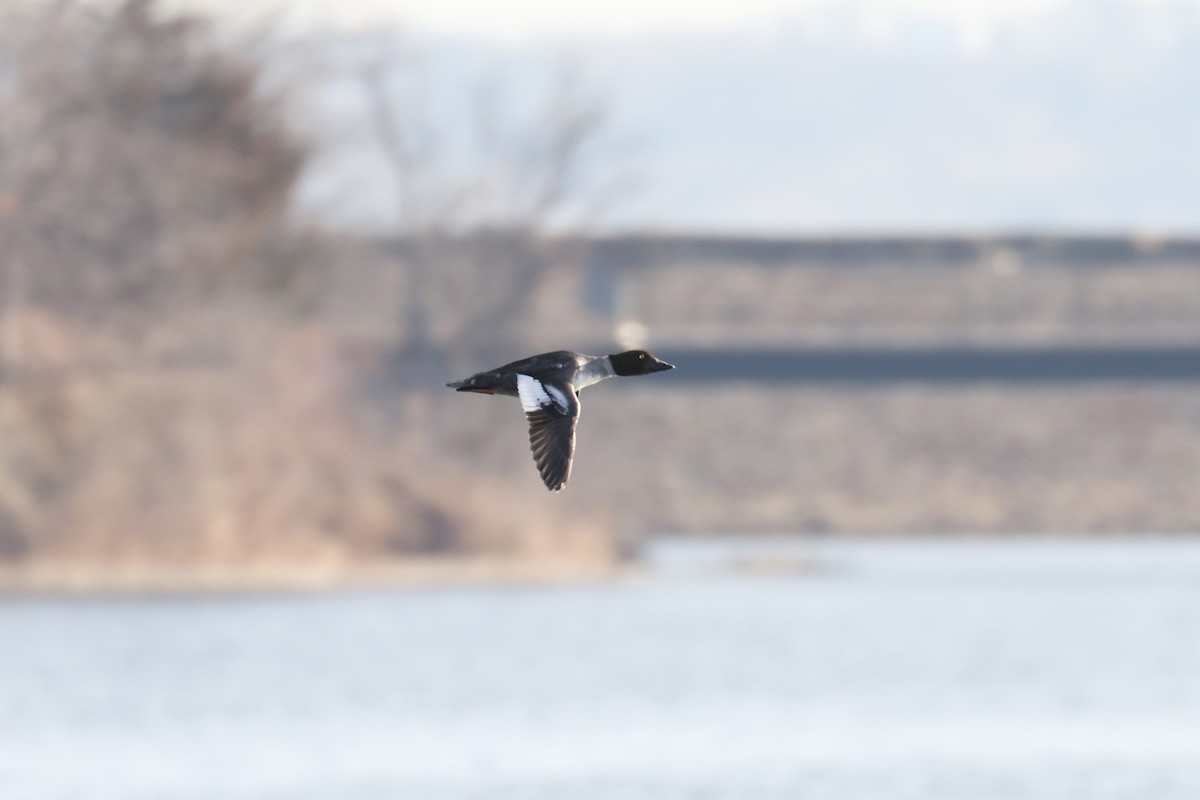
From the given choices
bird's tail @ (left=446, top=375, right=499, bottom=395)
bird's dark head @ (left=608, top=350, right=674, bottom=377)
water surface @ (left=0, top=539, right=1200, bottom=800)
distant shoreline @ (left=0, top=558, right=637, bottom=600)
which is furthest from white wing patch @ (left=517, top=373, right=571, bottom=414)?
distant shoreline @ (left=0, top=558, right=637, bottom=600)

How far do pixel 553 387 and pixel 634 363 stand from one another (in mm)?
383

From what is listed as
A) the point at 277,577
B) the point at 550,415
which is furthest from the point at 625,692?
the point at 550,415

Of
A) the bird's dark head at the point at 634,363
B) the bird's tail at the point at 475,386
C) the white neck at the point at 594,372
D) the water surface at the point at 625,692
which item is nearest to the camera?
the bird's tail at the point at 475,386

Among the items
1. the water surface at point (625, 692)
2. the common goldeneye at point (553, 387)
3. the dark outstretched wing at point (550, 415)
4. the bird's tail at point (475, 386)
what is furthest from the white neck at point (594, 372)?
the water surface at point (625, 692)

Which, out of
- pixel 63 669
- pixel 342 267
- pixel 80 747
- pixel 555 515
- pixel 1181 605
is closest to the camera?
pixel 80 747

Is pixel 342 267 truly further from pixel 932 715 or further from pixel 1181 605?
pixel 932 715

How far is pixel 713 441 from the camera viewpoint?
6297cm

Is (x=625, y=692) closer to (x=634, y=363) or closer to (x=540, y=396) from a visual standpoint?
(x=634, y=363)

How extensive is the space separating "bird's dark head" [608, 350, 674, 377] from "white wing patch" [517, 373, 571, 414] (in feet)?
1.07

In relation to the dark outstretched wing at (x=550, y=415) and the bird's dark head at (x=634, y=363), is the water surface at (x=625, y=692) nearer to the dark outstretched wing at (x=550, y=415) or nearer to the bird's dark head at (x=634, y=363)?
the bird's dark head at (x=634, y=363)

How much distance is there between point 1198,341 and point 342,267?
17905 mm

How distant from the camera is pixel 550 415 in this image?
11.1 meters

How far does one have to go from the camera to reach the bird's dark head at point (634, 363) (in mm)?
11273

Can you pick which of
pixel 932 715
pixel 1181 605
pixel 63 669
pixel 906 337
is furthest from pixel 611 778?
pixel 906 337
